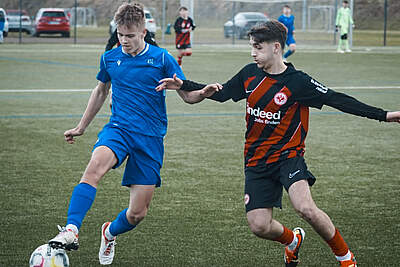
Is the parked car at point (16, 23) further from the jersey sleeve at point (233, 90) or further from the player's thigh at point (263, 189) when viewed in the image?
the player's thigh at point (263, 189)

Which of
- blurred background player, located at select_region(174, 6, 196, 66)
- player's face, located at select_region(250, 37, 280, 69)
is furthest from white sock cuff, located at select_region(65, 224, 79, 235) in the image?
blurred background player, located at select_region(174, 6, 196, 66)

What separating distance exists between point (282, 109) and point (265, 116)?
12 cm

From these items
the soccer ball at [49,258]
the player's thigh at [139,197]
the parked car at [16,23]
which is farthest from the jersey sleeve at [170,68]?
the parked car at [16,23]

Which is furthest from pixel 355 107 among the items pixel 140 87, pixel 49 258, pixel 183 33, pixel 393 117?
pixel 183 33

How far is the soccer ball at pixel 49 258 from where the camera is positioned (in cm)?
410

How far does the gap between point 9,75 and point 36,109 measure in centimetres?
630

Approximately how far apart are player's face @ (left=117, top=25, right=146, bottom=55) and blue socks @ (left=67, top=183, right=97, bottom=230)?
42.4 inches

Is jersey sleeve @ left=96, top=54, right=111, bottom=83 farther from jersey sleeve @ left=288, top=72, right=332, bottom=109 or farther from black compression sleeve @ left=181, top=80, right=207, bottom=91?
jersey sleeve @ left=288, top=72, right=332, bottom=109

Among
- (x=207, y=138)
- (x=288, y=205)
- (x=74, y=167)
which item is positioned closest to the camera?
(x=288, y=205)

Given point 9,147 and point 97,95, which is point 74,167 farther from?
point 97,95

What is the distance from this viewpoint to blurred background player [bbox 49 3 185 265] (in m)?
4.83

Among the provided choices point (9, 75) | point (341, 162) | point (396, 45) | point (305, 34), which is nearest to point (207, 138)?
point (341, 162)

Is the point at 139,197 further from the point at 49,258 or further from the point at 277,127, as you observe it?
the point at 277,127

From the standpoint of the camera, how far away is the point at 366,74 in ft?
67.8
